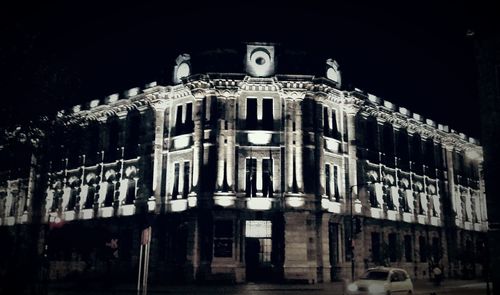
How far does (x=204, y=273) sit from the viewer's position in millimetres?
30750

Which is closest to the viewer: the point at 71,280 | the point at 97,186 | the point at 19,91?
the point at 19,91

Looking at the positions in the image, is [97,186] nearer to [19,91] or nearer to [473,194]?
[19,91]

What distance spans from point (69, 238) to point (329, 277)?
18.4m

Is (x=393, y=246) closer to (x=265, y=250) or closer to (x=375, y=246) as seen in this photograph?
(x=375, y=246)

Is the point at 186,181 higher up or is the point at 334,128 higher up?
the point at 334,128

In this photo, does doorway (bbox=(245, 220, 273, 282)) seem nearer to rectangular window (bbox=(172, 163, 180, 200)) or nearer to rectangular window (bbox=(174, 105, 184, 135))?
rectangular window (bbox=(172, 163, 180, 200))

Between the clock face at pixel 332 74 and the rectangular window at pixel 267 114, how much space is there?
215 inches

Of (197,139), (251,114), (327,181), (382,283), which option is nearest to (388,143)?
(327,181)

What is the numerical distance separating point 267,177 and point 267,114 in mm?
4849

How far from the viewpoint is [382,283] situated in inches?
707

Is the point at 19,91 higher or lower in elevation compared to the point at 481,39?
lower

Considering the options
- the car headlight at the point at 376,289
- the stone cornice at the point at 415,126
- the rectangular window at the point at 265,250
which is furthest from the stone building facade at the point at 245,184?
the car headlight at the point at 376,289

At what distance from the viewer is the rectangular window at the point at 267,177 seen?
107 ft

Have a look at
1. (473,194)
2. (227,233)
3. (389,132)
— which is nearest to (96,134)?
(227,233)
